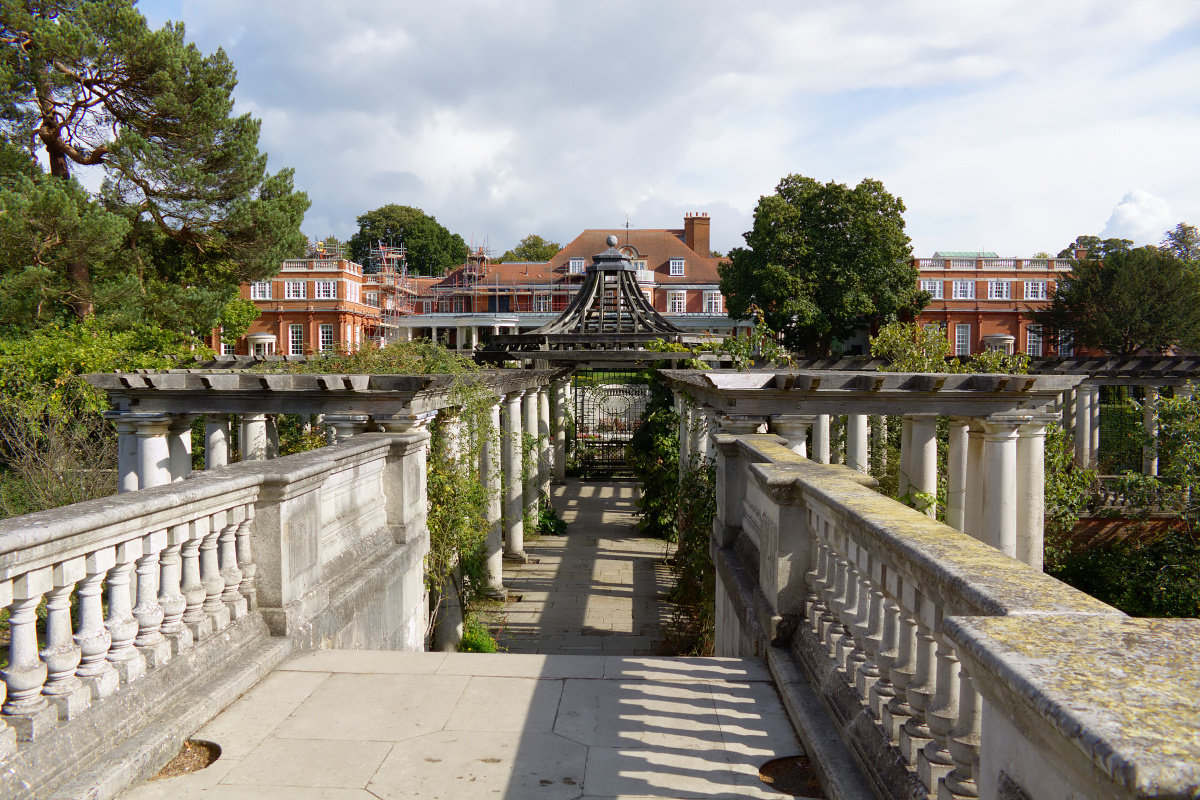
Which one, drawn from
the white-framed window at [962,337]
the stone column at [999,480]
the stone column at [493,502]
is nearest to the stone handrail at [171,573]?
the stone column at [493,502]

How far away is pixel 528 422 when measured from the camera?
1519cm

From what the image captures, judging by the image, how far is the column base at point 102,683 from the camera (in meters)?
2.84

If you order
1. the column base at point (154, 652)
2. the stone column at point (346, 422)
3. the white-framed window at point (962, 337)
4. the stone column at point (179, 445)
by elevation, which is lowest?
the column base at point (154, 652)

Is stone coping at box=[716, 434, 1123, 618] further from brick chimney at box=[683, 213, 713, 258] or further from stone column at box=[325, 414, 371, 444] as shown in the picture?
brick chimney at box=[683, 213, 713, 258]

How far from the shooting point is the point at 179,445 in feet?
25.2

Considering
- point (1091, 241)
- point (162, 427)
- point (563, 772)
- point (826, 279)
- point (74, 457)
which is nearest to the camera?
point (563, 772)

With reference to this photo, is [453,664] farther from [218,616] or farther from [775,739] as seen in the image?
[775,739]

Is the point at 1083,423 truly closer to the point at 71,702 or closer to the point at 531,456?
the point at 531,456

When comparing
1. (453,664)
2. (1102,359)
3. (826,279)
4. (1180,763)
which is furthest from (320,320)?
(1180,763)

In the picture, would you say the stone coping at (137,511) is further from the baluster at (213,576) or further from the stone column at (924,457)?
the stone column at (924,457)

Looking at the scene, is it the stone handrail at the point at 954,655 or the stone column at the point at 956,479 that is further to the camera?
the stone column at the point at 956,479

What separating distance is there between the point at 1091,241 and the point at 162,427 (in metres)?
44.8

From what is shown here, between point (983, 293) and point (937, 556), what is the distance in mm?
49529

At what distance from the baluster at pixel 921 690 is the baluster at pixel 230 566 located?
3121mm
